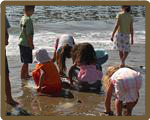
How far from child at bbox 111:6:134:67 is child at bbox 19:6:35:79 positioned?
1840mm

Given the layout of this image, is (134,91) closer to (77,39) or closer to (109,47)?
(109,47)

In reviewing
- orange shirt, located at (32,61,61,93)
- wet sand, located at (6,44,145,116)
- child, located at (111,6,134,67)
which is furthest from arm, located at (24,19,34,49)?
child, located at (111,6,134,67)

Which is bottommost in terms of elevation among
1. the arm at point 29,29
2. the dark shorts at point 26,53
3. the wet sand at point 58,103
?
the wet sand at point 58,103

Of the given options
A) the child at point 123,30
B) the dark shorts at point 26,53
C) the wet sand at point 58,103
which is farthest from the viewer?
the child at point 123,30

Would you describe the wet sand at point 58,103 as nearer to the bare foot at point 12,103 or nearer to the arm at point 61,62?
the bare foot at point 12,103

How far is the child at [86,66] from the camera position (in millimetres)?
6012

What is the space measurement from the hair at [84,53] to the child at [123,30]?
187cm

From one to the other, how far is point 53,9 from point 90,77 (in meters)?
10.8

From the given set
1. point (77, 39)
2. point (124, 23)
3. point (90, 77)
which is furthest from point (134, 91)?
point (77, 39)

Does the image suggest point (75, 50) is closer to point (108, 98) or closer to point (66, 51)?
point (66, 51)

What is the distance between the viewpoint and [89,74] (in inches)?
243

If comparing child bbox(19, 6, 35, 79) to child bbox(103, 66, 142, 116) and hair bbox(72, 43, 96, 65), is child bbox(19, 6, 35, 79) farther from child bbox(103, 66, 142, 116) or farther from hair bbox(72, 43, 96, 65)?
child bbox(103, 66, 142, 116)

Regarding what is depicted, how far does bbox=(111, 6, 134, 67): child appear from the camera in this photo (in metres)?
7.94

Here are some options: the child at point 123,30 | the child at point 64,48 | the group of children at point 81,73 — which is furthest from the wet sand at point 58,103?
the child at point 123,30
